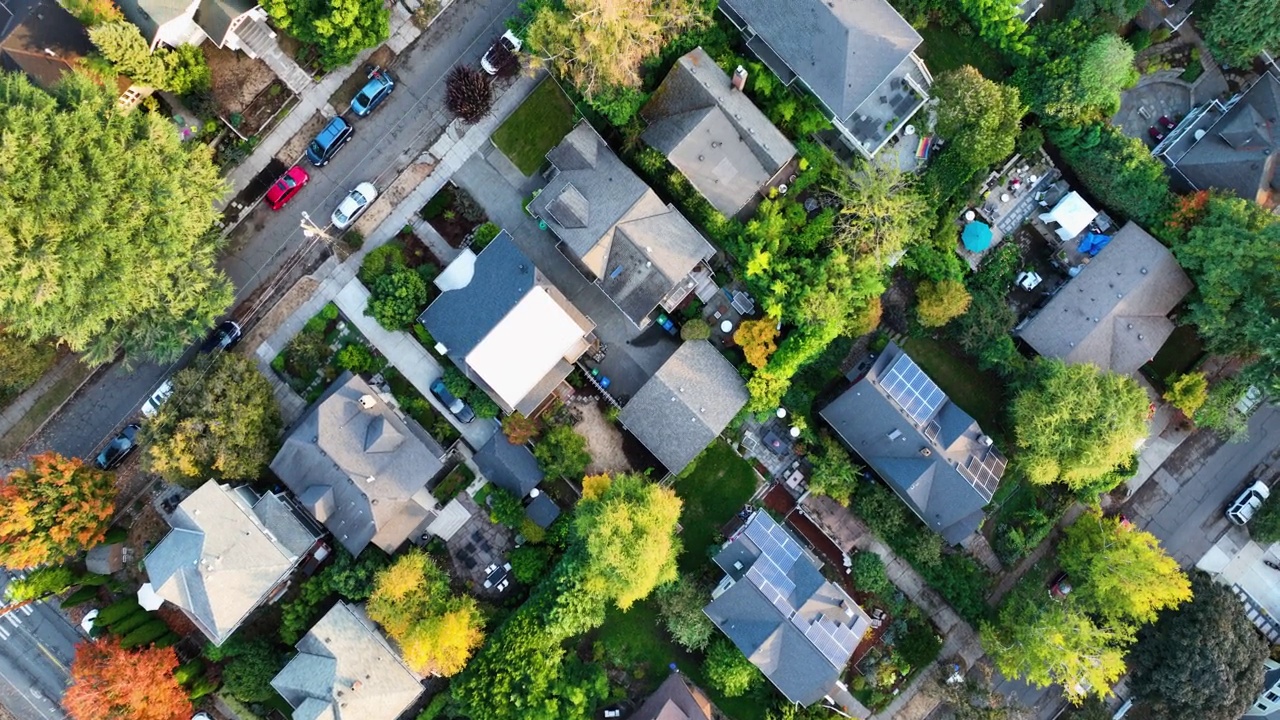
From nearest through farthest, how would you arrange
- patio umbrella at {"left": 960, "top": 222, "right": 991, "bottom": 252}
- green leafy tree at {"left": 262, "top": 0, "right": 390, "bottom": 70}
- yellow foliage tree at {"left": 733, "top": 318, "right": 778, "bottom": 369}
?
green leafy tree at {"left": 262, "top": 0, "right": 390, "bottom": 70} < yellow foliage tree at {"left": 733, "top": 318, "right": 778, "bottom": 369} < patio umbrella at {"left": 960, "top": 222, "right": 991, "bottom": 252}

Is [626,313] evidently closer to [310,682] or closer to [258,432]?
[258,432]

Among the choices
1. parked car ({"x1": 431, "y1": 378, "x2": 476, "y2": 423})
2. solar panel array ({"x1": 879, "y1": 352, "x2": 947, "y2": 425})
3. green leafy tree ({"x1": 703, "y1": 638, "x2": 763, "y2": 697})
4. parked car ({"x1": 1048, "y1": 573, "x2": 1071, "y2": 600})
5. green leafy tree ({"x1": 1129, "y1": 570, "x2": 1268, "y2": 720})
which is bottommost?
green leafy tree ({"x1": 1129, "y1": 570, "x2": 1268, "y2": 720})

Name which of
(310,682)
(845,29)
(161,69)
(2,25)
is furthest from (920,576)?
(2,25)

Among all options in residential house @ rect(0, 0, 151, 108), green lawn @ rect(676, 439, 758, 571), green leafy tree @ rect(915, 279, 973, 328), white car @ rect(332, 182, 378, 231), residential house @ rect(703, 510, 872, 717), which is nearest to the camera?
residential house @ rect(0, 0, 151, 108)

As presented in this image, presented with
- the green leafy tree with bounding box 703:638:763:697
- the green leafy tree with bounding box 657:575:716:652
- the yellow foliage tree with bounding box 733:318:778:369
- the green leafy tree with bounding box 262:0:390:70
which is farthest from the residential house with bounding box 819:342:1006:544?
the green leafy tree with bounding box 262:0:390:70

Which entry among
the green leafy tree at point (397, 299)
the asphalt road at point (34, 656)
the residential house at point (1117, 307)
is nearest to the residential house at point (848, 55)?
the residential house at point (1117, 307)

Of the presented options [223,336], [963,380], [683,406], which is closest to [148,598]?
[223,336]

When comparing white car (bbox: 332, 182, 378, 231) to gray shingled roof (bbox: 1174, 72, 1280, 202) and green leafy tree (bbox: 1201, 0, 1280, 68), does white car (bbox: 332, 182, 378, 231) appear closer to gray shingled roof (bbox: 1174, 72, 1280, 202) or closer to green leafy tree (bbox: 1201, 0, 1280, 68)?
gray shingled roof (bbox: 1174, 72, 1280, 202)
